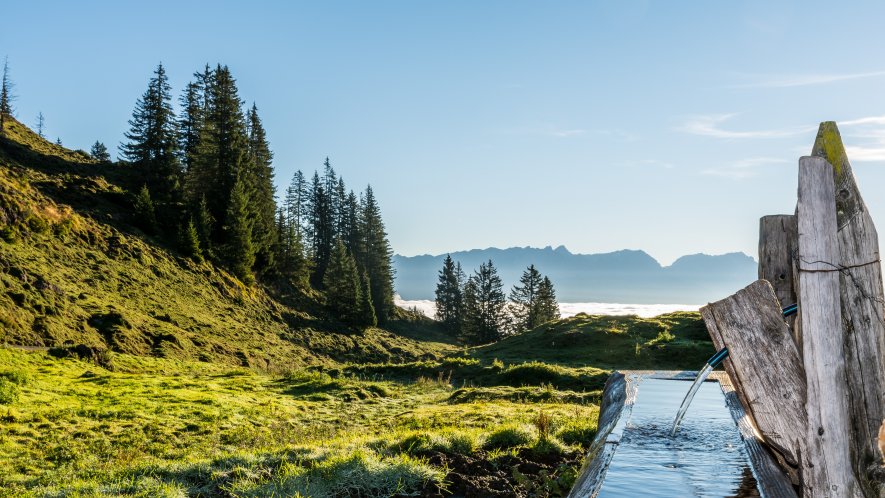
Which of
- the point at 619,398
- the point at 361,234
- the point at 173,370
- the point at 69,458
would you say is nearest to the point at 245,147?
the point at 361,234

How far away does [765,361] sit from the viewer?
457 centimetres

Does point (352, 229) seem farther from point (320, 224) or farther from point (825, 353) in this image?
point (825, 353)

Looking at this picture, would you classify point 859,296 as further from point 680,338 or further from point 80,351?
point 680,338

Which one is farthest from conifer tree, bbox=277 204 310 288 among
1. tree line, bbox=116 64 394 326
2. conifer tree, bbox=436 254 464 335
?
conifer tree, bbox=436 254 464 335

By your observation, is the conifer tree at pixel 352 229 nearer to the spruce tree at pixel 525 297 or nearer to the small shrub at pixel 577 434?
the spruce tree at pixel 525 297

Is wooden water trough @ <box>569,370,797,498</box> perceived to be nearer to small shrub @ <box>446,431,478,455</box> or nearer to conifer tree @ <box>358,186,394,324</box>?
small shrub @ <box>446,431,478,455</box>

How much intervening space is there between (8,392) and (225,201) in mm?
48625

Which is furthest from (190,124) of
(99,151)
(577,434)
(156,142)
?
(577,434)

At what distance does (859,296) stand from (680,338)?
33.7 meters

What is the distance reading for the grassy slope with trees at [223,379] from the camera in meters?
7.43

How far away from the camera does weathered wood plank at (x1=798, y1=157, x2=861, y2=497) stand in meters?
4.07

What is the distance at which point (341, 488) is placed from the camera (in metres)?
6.39

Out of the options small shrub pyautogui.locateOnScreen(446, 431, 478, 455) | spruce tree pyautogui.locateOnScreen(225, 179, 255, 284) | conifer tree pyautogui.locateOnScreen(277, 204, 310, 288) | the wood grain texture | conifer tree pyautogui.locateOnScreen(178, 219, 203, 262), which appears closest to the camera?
the wood grain texture

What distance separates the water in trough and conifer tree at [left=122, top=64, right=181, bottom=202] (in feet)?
227
